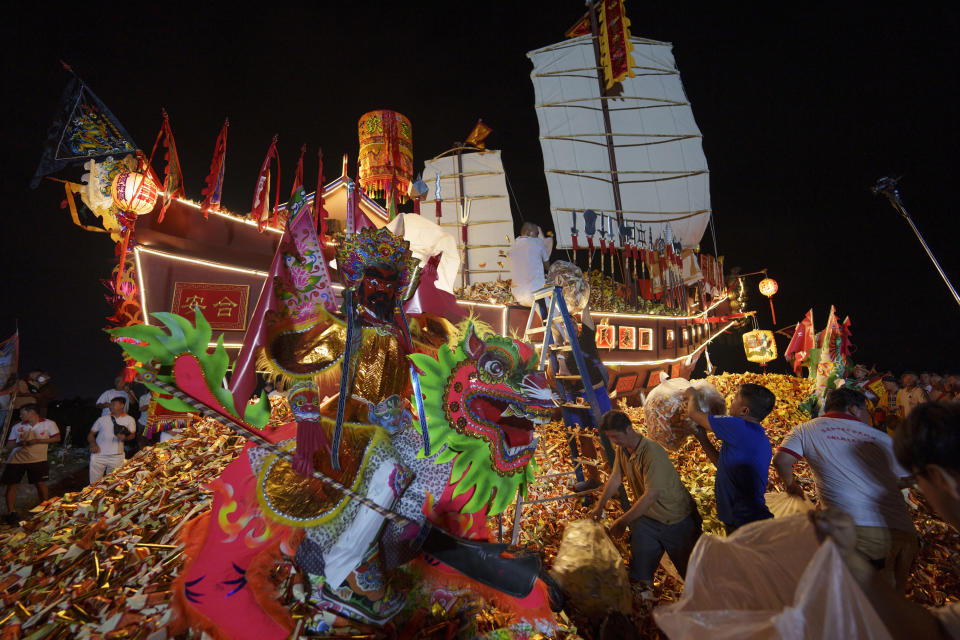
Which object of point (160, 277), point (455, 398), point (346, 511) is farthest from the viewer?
point (160, 277)

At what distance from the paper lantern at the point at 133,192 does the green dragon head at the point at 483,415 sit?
15.4 ft

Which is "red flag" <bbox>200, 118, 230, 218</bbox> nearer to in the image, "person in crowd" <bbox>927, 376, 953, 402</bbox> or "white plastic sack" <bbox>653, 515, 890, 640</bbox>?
"white plastic sack" <bbox>653, 515, 890, 640</bbox>

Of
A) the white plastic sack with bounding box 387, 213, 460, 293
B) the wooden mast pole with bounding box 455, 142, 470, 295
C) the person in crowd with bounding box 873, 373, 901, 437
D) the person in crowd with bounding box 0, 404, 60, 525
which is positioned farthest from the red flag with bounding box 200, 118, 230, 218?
the wooden mast pole with bounding box 455, 142, 470, 295

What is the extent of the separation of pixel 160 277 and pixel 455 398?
4741mm

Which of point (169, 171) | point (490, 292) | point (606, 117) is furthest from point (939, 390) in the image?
point (169, 171)

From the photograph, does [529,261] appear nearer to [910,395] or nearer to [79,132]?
[79,132]

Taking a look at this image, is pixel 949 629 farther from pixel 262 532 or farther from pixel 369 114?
pixel 369 114

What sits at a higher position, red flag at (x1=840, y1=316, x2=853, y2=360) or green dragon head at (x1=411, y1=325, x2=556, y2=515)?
red flag at (x1=840, y1=316, x2=853, y2=360)

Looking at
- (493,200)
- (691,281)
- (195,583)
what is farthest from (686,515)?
(493,200)

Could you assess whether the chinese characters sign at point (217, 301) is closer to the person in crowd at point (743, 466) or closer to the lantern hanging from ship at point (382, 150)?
the person in crowd at point (743, 466)

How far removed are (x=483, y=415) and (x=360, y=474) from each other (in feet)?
2.53

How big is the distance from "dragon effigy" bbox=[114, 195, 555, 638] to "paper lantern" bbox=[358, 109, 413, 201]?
10732 mm

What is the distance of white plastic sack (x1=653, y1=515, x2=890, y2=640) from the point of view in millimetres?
1038

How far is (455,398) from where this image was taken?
8.07ft
